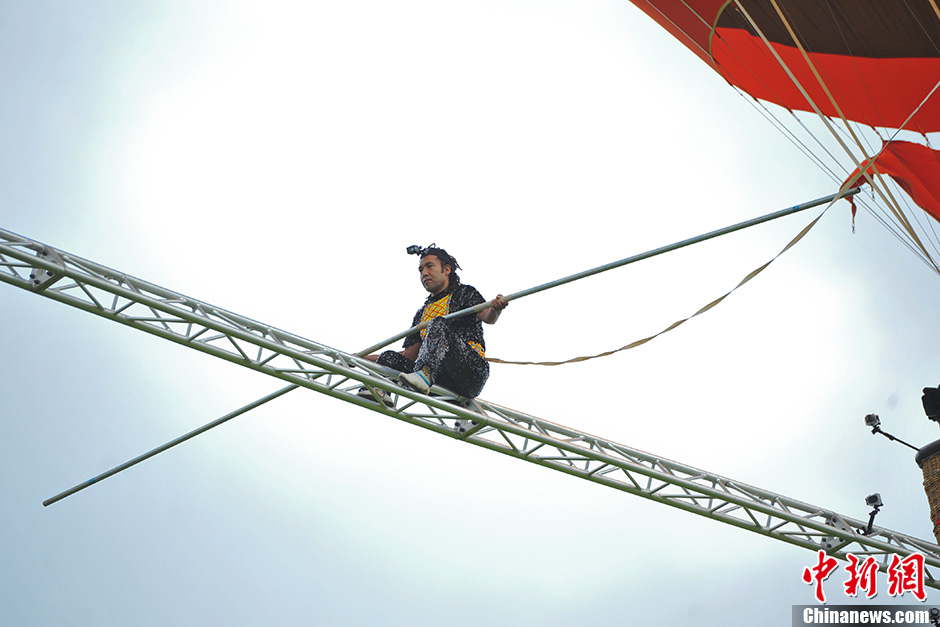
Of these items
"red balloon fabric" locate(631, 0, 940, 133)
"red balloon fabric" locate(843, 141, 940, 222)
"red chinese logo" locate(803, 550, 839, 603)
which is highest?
"red balloon fabric" locate(631, 0, 940, 133)

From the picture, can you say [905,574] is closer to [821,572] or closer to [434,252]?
[821,572]

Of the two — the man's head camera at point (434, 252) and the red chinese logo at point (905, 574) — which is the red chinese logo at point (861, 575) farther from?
the man's head camera at point (434, 252)

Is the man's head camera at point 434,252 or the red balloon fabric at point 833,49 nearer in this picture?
the man's head camera at point 434,252

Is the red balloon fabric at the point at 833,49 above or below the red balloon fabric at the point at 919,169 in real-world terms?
above

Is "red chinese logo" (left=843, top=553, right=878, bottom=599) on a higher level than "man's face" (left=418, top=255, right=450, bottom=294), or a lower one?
Result: lower

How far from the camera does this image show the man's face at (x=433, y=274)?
246 inches

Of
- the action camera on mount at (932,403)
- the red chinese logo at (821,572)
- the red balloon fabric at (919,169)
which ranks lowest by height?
the red chinese logo at (821,572)

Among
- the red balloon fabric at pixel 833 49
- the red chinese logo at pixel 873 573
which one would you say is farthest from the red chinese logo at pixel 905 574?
the red balloon fabric at pixel 833 49

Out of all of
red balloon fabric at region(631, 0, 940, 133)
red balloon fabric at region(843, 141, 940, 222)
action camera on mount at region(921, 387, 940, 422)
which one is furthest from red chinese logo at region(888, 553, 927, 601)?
red balloon fabric at region(631, 0, 940, 133)

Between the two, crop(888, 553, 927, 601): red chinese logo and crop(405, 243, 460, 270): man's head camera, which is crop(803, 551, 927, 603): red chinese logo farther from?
A: crop(405, 243, 460, 270): man's head camera

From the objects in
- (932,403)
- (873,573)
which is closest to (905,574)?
(873,573)

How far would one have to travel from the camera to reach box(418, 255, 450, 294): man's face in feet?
20.5

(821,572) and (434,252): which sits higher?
(434,252)

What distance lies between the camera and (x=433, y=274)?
20.5ft
